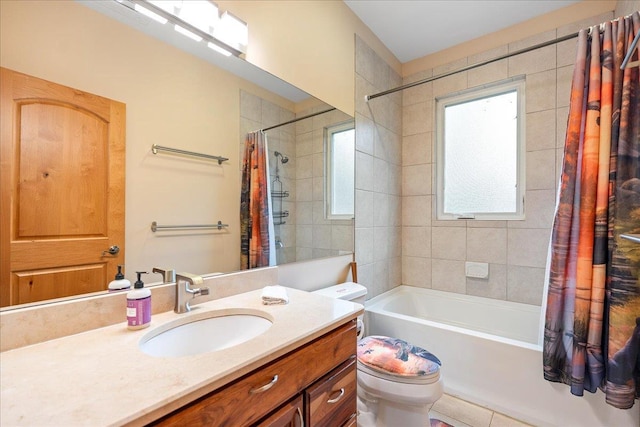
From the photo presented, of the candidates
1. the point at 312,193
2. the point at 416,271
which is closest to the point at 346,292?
the point at 312,193

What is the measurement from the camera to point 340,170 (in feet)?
Answer: 6.89

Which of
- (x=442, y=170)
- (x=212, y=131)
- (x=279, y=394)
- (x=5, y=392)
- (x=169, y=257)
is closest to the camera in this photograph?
(x=5, y=392)

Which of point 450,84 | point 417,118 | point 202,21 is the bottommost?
point 202,21

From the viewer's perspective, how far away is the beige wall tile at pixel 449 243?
2.54m

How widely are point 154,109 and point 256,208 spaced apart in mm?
606

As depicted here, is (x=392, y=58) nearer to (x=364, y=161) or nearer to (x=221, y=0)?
(x=364, y=161)

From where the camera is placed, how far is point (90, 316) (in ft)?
2.89

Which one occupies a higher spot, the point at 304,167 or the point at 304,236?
the point at 304,167

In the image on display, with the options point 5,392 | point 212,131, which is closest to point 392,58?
point 212,131

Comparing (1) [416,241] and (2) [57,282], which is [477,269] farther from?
(2) [57,282]

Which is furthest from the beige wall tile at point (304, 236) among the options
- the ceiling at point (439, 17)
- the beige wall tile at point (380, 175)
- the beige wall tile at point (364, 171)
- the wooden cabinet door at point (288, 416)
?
the ceiling at point (439, 17)

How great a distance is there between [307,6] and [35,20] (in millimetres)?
1453

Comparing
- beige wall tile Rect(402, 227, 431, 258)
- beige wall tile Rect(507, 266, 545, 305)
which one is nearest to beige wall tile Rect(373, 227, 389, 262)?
beige wall tile Rect(402, 227, 431, 258)

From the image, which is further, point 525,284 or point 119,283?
point 525,284
